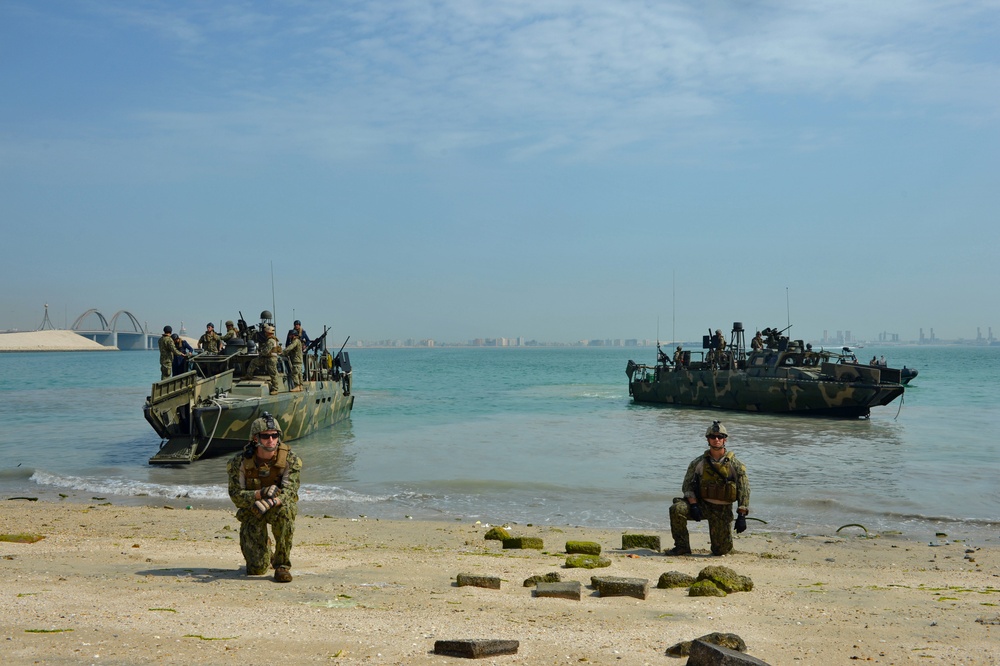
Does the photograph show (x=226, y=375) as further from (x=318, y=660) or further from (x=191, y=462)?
(x=318, y=660)

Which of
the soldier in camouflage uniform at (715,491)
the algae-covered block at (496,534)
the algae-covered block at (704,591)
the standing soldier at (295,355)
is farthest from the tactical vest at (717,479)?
the standing soldier at (295,355)

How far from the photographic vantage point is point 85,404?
1614 inches

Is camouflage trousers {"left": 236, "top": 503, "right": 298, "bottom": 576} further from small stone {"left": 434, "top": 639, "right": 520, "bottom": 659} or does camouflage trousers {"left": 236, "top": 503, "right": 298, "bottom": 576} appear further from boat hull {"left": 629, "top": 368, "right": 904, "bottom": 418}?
boat hull {"left": 629, "top": 368, "right": 904, "bottom": 418}

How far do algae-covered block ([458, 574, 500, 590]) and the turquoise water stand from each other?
5630mm

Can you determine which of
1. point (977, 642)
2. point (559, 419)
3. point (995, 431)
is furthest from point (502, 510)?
point (995, 431)

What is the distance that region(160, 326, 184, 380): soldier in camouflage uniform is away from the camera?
22594 mm

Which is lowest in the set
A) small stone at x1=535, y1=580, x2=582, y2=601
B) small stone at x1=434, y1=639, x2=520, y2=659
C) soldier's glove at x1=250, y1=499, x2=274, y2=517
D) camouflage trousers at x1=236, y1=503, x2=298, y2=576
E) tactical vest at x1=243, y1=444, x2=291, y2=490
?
small stone at x1=535, y1=580, x2=582, y2=601

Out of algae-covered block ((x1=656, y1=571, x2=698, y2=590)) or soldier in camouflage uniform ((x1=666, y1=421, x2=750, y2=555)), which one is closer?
algae-covered block ((x1=656, y1=571, x2=698, y2=590))

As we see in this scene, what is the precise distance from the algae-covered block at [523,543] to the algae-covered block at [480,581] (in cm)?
279

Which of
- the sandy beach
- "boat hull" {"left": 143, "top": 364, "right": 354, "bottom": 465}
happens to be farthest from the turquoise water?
the sandy beach

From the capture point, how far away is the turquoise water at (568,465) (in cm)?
1470

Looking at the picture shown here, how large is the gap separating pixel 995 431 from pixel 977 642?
1015 inches

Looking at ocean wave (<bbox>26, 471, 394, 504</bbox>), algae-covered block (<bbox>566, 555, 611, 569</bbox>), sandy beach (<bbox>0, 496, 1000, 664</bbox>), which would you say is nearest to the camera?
sandy beach (<bbox>0, 496, 1000, 664</bbox>)

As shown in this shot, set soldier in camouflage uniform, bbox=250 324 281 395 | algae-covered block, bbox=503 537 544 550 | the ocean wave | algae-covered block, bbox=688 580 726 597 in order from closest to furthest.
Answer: algae-covered block, bbox=688 580 726 597 → algae-covered block, bbox=503 537 544 550 → the ocean wave → soldier in camouflage uniform, bbox=250 324 281 395
